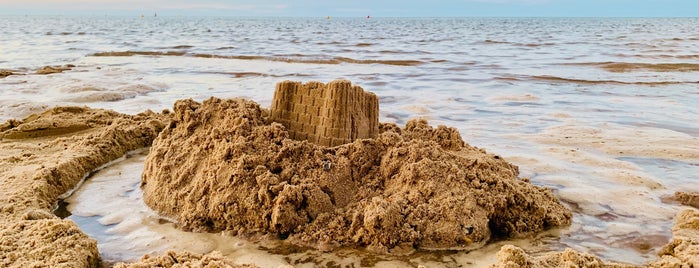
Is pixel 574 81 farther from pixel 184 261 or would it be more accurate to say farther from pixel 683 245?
pixel 184 261

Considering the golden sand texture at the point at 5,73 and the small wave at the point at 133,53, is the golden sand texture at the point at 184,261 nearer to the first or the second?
the golden sand texture at the point at 5,73

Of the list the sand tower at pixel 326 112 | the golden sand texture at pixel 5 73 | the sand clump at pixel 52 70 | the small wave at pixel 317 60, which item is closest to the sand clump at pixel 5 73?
the golden sand texture at pixel 5 73

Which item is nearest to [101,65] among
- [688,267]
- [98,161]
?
[98,161]

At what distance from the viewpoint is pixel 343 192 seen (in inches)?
109

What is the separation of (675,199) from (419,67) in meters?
9.41

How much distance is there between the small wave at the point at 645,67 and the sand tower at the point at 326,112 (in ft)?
32.3

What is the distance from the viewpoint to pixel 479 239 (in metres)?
2.60

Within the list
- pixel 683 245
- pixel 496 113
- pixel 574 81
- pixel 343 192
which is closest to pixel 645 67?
pixel 574 81

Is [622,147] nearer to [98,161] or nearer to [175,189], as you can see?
[175,189]

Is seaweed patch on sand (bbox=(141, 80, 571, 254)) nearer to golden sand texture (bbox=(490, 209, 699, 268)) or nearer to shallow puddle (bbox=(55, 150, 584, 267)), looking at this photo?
shallow puddle (bbox=(55, 150, 584, 267))

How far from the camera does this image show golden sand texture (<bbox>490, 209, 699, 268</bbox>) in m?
2.09

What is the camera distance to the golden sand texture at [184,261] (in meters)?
2.10

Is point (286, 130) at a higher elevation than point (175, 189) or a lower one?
higher

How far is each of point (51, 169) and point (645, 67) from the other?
12008 millimetres
